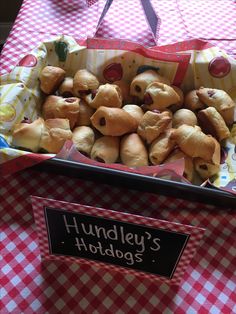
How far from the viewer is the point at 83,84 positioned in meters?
0.83

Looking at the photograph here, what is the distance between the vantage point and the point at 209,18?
1231mm

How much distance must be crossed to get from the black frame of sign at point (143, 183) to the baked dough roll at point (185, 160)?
7 cm

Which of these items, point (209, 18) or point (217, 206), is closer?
point (217, 206)

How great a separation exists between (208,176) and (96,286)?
13.0 inches

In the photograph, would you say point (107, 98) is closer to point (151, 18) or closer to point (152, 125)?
point (152, 125)

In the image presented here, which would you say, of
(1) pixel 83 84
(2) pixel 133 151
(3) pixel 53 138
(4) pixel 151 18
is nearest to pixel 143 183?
(2) pixel 133 151

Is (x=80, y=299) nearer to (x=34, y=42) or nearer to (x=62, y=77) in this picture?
(x=62, y=77)

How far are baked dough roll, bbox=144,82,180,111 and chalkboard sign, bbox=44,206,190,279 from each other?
1.18 feet

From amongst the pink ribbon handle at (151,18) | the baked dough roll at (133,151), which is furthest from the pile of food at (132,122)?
the pink ribbon handle at (151,18)

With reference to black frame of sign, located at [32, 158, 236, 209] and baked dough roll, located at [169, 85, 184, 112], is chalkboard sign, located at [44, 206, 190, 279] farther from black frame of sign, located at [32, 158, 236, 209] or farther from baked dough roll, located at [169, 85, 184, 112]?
baked dough roll, located at [169, 85, 184, 112]

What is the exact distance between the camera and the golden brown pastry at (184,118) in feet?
2.63

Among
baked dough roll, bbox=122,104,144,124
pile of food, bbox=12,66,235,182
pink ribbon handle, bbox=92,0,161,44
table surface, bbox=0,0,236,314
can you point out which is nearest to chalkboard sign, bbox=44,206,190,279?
table surface, bbox=0,0,236,314

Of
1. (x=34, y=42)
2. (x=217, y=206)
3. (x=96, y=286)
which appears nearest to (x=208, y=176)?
(x=217, y=206)

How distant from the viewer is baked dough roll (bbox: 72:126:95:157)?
748 mm
